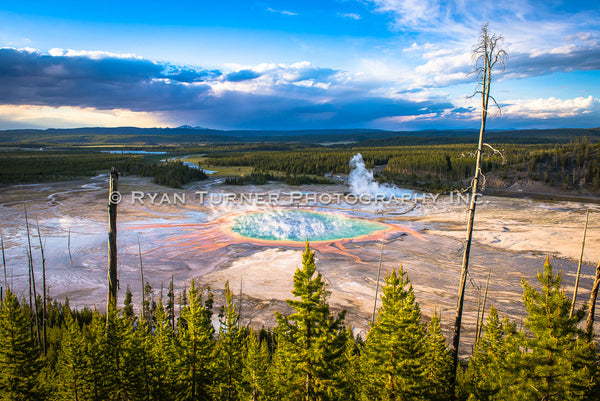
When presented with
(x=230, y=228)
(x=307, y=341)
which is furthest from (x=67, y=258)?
(x=307, y=341)

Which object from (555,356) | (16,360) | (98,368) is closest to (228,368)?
(98,368)

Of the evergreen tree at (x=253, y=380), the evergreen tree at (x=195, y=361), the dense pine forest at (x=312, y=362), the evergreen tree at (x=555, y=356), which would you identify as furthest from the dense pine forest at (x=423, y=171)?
the evergreen tree at (x=195, y=361)

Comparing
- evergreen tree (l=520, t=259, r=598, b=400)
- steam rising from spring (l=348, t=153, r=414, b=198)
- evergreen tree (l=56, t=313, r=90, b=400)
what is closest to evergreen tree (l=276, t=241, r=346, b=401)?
evergreen tree (l=520, t=259, r=598, b=400)

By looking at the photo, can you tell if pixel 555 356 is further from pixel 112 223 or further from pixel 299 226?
pixel 299 226

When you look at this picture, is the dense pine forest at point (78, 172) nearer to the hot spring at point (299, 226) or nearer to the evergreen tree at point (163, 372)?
the hot spring at point (299, 226)

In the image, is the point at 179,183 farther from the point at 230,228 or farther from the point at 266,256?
the point at 266,256

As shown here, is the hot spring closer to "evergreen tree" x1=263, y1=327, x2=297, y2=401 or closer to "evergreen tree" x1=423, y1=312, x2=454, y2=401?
"evergreen tree" x1=263, y1=327, x2=297, y2=401
